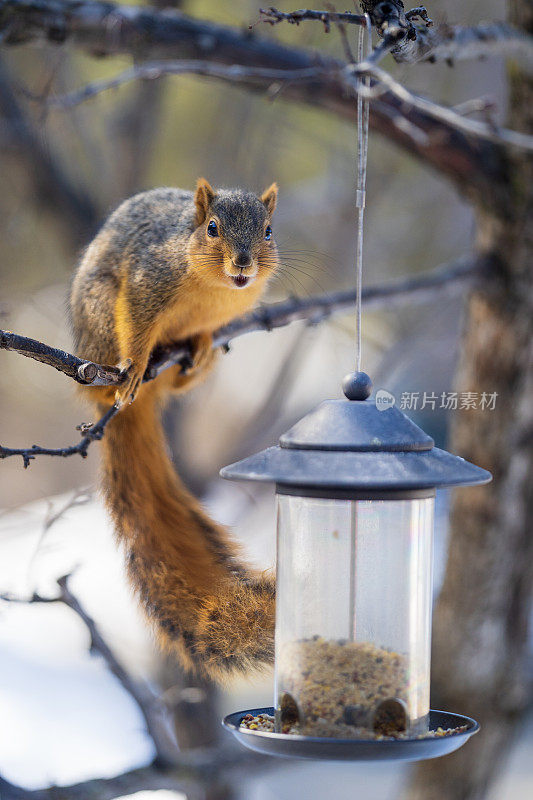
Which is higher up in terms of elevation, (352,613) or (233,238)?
(233,238)

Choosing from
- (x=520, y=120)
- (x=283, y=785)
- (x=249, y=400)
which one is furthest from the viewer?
(x=283, y=785)

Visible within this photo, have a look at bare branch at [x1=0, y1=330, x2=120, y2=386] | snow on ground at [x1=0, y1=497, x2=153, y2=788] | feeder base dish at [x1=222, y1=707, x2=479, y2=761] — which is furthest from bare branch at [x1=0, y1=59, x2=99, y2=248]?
feeder base dish at [x1=222, y1=707, x2=479, y2=761]

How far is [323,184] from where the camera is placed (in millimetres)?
5359

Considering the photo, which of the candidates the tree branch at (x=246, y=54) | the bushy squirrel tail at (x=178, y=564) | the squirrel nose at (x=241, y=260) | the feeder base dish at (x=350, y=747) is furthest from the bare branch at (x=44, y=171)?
the feeder base dish at (x=350, y=747)

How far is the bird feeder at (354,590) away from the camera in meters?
1.43

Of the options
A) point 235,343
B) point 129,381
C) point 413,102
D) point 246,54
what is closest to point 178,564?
point 129,381

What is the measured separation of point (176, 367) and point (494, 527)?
1600mm

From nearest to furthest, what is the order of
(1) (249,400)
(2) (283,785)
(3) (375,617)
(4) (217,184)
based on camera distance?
(3) (375,617)
(4) (217,184)
(1) (249,400)
(2) (283,785)

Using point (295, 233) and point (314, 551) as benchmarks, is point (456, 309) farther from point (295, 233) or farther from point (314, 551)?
point (314, 551)

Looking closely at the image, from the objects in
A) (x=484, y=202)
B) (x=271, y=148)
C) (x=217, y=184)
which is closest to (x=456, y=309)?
(x=271, y=148)

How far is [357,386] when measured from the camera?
1487 millimetres

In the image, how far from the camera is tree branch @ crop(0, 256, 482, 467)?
4.70 feet

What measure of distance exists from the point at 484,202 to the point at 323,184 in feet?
7.01

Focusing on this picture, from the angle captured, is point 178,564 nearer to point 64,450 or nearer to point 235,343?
point 64,450
